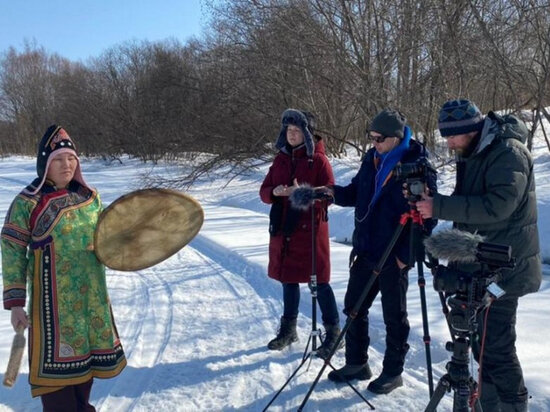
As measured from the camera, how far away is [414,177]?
2.65 m

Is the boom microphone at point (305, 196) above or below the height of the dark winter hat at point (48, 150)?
below

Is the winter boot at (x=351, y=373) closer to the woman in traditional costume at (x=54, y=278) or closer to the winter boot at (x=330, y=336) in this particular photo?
the winter boot at (x=330, y=336)

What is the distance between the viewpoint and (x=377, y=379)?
11.3ft

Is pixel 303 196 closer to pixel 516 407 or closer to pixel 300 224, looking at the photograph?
pixel 300 224

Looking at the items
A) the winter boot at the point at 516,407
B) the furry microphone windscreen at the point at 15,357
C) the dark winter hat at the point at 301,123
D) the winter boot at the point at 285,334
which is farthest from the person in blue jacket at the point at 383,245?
the furry microphone windscreen at the point at 15,357

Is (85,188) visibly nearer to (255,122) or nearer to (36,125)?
(255,122)

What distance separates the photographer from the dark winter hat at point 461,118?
8.48 feet

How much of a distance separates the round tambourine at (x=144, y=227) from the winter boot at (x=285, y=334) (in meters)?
1.40

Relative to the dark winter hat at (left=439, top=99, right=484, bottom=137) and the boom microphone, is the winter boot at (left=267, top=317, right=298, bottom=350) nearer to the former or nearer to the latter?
the boom microphone

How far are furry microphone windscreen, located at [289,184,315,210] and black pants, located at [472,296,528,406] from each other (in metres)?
1.47

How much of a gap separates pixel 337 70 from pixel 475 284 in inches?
490

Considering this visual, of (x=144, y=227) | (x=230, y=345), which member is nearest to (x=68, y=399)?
(x=144, y=227)

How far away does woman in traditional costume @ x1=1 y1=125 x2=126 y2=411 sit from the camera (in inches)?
101

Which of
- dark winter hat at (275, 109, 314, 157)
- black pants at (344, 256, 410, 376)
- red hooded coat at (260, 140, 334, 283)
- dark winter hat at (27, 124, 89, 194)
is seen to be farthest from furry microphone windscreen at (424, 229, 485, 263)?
dark winter hat at (27, 124, 89, 194)
